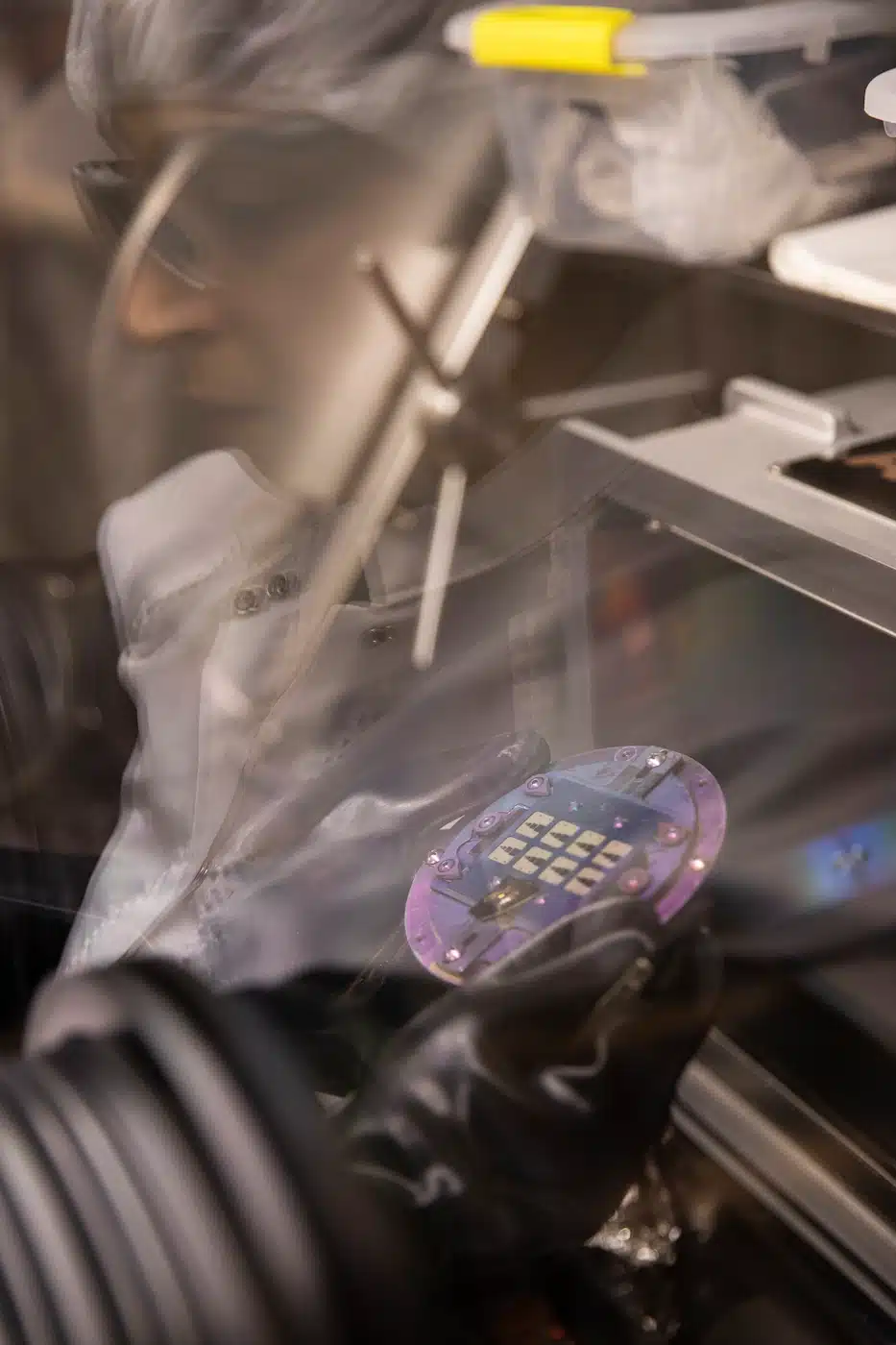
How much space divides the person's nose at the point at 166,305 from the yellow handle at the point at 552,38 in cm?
28

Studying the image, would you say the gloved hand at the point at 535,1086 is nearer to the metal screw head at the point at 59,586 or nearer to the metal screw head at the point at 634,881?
the metal screw head at the point at 634,881

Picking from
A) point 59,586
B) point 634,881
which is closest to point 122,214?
point 59,586

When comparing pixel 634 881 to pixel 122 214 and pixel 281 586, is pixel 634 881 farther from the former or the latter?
pixel 122 214

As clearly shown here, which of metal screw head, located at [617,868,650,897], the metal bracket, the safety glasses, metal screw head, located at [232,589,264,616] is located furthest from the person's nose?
metal screw head, located at [617,868,650,897]

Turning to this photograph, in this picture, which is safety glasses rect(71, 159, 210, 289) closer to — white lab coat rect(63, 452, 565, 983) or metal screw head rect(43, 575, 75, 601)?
white lab coat rect(63, 452, 565, 983)

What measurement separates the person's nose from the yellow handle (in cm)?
28

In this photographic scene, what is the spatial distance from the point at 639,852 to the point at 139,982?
8.1 inches

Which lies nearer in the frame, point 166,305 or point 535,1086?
point 535,1086

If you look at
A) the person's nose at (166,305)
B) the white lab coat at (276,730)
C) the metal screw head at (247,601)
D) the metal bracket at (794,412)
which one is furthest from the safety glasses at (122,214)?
the metal bracket at (794,412)

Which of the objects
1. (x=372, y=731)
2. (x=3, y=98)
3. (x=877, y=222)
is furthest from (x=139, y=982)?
(x=3, y=98)

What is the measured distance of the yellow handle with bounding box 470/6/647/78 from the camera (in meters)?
0.66

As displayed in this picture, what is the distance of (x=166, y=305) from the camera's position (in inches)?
36.0

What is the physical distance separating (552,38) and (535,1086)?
54cm

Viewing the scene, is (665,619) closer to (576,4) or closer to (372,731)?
(372,731)
